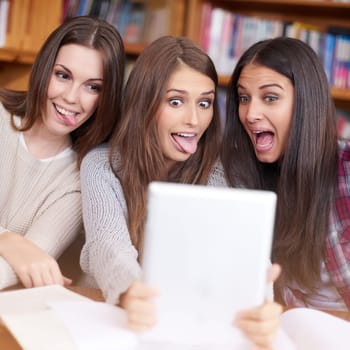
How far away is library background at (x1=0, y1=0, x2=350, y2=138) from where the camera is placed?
263cm

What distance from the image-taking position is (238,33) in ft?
8.88

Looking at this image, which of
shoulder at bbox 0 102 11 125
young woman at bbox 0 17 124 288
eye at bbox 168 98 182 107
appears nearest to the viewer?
eye at bbox 168 98 182 107

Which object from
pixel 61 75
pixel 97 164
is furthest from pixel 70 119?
pixel 97 164

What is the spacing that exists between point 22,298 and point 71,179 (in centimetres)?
52

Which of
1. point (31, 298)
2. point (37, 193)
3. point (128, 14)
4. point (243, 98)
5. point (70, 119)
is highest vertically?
point (128, 14)

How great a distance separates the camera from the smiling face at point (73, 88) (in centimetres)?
150

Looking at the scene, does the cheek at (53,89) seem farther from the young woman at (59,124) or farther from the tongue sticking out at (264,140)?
the tongue sticking out at (264,140)

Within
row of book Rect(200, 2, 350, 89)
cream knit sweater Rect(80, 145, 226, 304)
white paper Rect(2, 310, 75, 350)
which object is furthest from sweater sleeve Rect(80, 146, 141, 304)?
row of book Rect(200, 2, 350, 89)

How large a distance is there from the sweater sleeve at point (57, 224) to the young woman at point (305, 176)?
49cm

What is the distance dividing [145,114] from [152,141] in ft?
0.24

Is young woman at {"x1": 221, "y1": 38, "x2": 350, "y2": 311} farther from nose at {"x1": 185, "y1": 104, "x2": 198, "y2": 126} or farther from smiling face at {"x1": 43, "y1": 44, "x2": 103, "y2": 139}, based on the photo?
smiling face at {"x1": 43, "y1": 44, "x2": 103, "y2": 139}

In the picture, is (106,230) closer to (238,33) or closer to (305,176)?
(305,176)

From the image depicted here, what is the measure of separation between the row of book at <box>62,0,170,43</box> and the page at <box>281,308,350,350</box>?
1995mm

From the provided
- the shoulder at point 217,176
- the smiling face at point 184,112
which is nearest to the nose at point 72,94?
the smiling face at point 184,112
